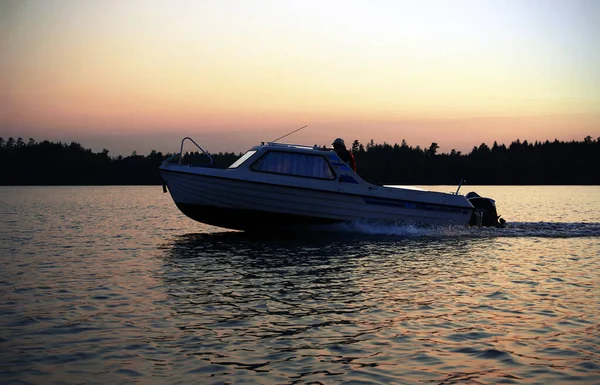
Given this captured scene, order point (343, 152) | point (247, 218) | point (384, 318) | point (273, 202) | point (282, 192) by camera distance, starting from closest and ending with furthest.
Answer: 1. point (384, 318)
2. point (282, 192)
3. point (273, 202)
4. point (247, 218)
5. point (343, 152)

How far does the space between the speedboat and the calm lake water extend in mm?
2319

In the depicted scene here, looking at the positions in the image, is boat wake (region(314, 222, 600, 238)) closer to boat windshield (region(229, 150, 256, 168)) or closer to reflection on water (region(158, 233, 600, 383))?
boat windshield (region(229, 150, 256, 168))

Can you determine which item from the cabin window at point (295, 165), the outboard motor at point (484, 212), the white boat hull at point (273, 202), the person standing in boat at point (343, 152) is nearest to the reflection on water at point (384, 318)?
the white boat hull at point (273, 202)

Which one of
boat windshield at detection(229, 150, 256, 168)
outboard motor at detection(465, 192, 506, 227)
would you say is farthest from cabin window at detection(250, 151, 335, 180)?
outboard motor at detection(465, 192, 506, 227)

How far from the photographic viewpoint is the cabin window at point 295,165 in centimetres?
1944

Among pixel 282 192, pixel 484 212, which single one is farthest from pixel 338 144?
pixel 484 212

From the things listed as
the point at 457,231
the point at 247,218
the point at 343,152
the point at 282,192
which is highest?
the point at 343,152

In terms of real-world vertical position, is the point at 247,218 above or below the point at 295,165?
below

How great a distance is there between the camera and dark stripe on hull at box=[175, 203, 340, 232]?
1959 centimetres

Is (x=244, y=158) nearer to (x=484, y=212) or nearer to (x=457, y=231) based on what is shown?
(x=457, y=231)

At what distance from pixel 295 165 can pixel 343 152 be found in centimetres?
195

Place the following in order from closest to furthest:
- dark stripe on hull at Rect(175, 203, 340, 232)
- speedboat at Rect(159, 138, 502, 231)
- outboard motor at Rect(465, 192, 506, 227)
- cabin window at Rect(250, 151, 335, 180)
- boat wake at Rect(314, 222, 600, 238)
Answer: speedboat at Rect(159, 138, 502, 231) < cabin window at Rect(250, 151, 335, 180) < dark stripe on hull at Rect(175, 203, 340, 232) < boat wake at Rect(314, 222, 600, 238) < outboard motor at Rect(465, 192, 506, 227)

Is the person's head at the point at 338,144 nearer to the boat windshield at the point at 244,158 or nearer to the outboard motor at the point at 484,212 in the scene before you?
the boat windshield at the point at 244,158

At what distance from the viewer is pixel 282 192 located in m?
19.3
